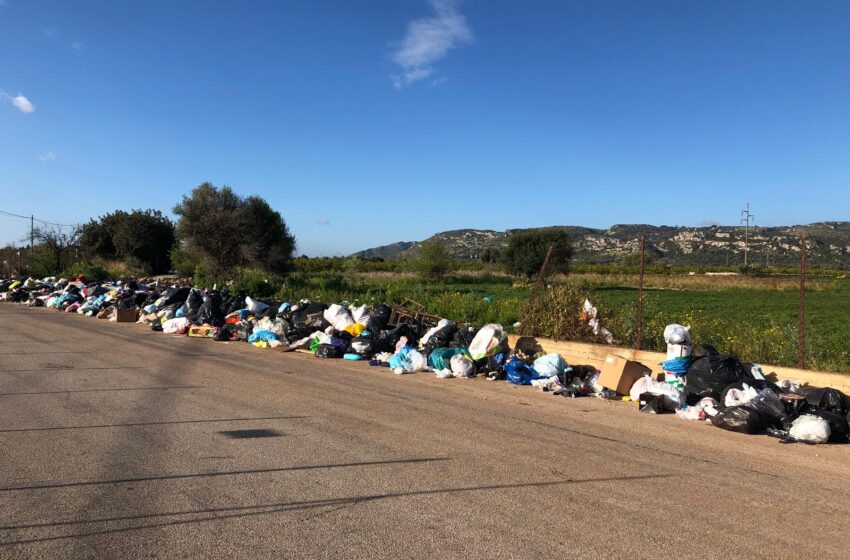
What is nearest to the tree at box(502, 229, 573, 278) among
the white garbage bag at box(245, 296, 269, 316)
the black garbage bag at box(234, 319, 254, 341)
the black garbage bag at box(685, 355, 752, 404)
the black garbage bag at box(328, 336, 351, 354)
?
the white garbage bag at box(245, 296, 269, 316)

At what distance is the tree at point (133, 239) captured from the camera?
54750mm

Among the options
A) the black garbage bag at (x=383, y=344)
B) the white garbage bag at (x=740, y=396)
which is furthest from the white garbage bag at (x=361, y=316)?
the white garbage bag at (x=740, y=396)

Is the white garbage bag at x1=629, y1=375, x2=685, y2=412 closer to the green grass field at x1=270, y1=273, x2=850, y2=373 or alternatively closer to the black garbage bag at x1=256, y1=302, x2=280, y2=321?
the green grass field at x1=270, y1=273, x2=850, y2=373

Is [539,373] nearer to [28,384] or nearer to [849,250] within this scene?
[28,384]

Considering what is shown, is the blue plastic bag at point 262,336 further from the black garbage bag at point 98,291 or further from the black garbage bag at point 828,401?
the black garbage bag at point 98,291

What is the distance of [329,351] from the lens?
12812mm

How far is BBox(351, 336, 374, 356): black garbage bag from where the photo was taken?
1252 cm

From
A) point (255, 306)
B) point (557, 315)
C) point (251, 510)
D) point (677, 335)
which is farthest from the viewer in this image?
point (255, 306)

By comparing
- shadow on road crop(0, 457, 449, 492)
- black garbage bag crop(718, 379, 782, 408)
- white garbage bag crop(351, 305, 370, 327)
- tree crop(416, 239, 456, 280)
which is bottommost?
shadow on road crop(0, 457, 449, 492)

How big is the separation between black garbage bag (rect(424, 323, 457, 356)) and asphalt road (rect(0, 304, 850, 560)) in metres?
2.75

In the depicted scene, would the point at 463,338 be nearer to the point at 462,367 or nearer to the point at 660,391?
the point at 462,367

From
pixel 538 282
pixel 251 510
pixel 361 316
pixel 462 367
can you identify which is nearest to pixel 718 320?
pixel 538 282

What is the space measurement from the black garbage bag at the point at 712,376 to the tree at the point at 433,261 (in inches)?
1953

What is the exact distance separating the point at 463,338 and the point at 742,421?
5.44m
